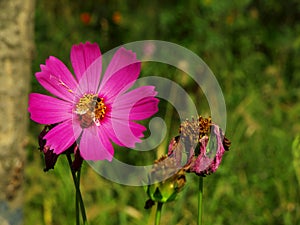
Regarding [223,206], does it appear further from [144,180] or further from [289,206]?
[144,180]

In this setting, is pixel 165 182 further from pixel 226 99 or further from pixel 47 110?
pixel 226 99

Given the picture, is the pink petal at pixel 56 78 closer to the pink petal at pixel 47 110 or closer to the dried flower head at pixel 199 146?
the pink petal at pixel 47 110

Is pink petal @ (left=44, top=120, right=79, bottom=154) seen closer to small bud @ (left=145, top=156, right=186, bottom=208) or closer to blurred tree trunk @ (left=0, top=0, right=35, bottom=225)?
small bud @ (left=145, top=156, right=186, bottom=208)

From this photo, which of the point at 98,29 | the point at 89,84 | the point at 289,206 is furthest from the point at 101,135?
the point at 98,29

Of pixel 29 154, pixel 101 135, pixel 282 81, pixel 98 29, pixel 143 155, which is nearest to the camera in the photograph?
pixel 101 135

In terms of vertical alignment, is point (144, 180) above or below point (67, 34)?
below

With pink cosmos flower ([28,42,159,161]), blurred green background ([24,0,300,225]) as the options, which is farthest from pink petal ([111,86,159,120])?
blurred green background ([24,0,300,225])

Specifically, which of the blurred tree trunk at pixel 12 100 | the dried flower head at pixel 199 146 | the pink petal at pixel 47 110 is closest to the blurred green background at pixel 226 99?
the blurred tree trunk at pixel 12 100

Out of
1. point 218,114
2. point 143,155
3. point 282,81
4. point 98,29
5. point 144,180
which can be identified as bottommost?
point 144,180
